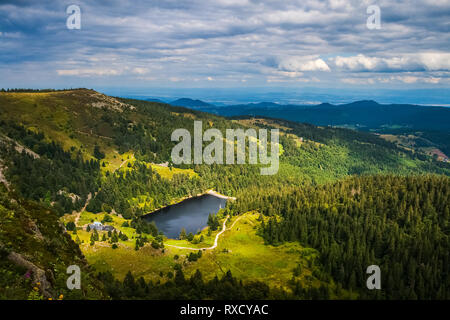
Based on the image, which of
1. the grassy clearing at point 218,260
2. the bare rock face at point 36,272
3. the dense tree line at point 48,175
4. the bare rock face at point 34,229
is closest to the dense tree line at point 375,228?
the grassy clearing at point 218,260

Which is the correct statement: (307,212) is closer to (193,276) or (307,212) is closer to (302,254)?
(302,254)

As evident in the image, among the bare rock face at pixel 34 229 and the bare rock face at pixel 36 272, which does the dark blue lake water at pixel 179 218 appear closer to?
the bare rock face at pixel 34 229

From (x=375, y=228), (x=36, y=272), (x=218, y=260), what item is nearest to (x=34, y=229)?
(x=36, y=272)

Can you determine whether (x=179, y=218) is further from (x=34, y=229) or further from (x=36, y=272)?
(x=36, y=272)

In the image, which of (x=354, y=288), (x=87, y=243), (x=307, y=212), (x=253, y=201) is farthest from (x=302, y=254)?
(x=87, y=243)

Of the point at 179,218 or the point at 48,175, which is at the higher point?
the point at 48,175

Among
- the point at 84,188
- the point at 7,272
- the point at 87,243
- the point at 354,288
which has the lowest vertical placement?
the point at 354,288
